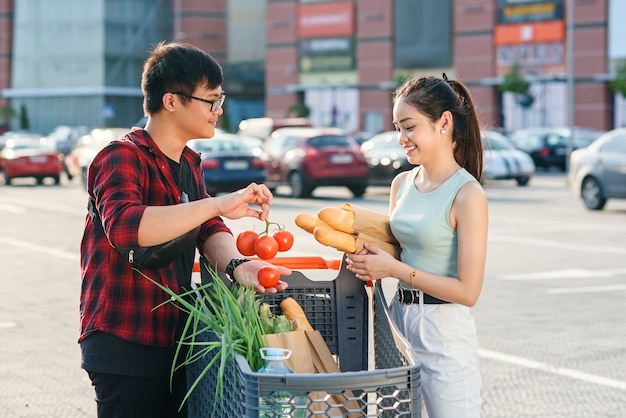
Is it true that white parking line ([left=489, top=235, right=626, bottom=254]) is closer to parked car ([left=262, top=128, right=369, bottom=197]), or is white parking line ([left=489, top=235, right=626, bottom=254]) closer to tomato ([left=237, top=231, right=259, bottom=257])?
parked car ([left=262, top=128, right=369, bottom=197])

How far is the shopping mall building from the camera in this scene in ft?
196

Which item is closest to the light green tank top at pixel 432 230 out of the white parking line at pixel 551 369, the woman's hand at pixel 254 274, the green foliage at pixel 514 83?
the woman's hand at pixel 254 274

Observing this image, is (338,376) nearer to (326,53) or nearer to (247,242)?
(247,242)

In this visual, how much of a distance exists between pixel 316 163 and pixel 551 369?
17.0 meters

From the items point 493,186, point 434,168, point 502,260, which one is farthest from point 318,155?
point 434,168

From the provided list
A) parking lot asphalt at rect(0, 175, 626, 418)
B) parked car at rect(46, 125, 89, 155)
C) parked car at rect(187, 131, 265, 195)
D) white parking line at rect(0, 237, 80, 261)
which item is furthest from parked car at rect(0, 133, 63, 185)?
parked car at rect(46, 125, 89, 155)

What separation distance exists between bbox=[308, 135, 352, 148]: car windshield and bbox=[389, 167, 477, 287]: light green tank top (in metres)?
20.7

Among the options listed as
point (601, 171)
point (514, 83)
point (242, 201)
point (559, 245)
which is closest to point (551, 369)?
point (242, 201)

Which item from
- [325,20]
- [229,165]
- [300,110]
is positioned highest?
[325,20]

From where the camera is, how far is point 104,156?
3.31 meters

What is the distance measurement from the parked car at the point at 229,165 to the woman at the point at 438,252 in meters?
19.7

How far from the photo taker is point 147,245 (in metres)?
3.19

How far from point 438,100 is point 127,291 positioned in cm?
118

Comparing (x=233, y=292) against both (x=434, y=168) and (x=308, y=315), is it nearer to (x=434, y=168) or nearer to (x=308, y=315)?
(x=308, y=315)
